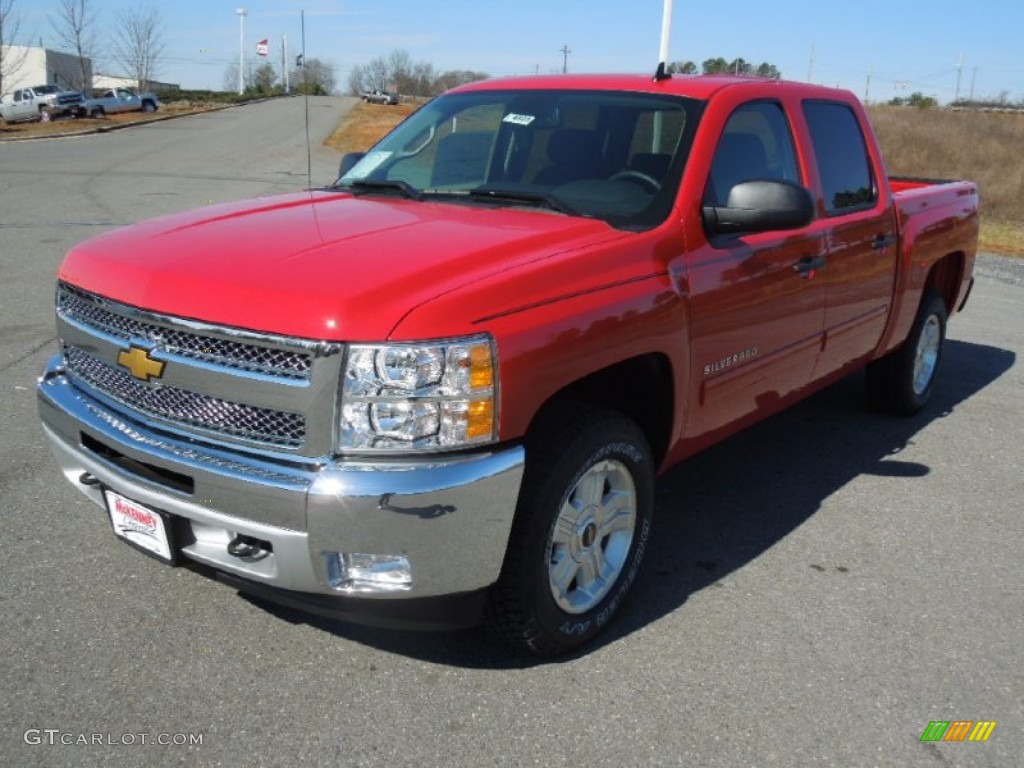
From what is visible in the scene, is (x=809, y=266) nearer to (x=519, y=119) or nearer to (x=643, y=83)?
(x=643, y=83)

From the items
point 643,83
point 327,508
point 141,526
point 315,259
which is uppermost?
point 643,83

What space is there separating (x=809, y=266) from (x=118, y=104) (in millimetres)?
50290

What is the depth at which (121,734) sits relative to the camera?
2662 mm

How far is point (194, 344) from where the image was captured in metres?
2.71

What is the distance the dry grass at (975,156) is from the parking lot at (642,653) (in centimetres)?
1313

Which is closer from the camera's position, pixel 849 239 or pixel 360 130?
pixel 849 239

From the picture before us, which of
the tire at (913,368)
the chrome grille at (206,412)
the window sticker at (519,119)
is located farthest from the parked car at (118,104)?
the chrome grille at (206,412)

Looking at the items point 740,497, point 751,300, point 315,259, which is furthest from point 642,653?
point 315,259

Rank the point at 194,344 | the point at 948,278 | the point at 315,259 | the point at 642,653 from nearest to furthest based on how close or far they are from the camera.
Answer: the point at 194,344 < the point at 315,259 < the point at 642,653 < the point at 948,278

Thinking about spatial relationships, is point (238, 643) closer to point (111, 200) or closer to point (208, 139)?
point (111, 200)

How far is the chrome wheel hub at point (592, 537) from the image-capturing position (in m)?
3.04

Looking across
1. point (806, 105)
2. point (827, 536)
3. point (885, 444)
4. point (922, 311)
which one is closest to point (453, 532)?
point (827, 536)

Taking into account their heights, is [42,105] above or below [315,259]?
below

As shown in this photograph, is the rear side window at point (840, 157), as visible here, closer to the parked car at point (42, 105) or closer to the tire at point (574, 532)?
the tire at point (574, 532)
